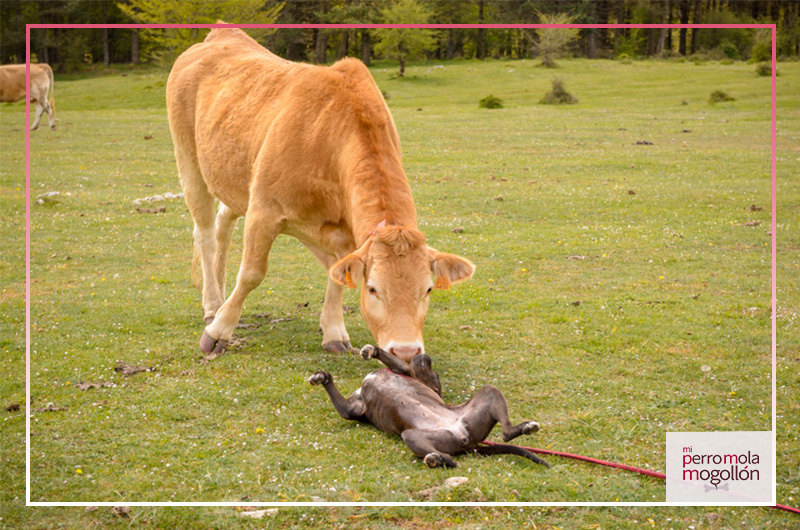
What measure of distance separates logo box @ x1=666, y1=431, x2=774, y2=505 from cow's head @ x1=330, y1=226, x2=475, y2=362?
6.20 feet

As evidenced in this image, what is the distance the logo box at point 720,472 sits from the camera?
4457 mm

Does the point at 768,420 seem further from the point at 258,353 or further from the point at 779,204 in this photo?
the point at 779,204

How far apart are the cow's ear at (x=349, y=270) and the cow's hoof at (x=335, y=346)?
1887 mm

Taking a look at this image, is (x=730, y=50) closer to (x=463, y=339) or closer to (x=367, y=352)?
(x=463, y=339)

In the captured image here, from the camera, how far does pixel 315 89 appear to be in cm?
714

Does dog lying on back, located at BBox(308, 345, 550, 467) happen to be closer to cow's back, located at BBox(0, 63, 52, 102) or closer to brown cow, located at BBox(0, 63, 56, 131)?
brown cow, located at BBox(0, 63, 56, 131)

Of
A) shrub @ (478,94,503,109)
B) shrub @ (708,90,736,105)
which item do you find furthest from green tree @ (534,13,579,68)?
shrub @ (478,94,503,109)

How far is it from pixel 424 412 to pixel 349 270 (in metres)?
1.18

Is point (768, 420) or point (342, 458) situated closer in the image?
point (342, 458)

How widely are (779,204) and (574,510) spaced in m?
11.5

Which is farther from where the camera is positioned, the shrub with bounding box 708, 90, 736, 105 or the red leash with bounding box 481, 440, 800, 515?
the shrub with bounding box 708, 90, 736, 105

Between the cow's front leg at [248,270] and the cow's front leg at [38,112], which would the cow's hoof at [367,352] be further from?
the cow's front leg at [38,112]

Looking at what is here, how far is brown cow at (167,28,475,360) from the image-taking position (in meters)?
5.67

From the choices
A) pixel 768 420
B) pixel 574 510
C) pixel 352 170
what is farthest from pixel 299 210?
pixel 768 420
